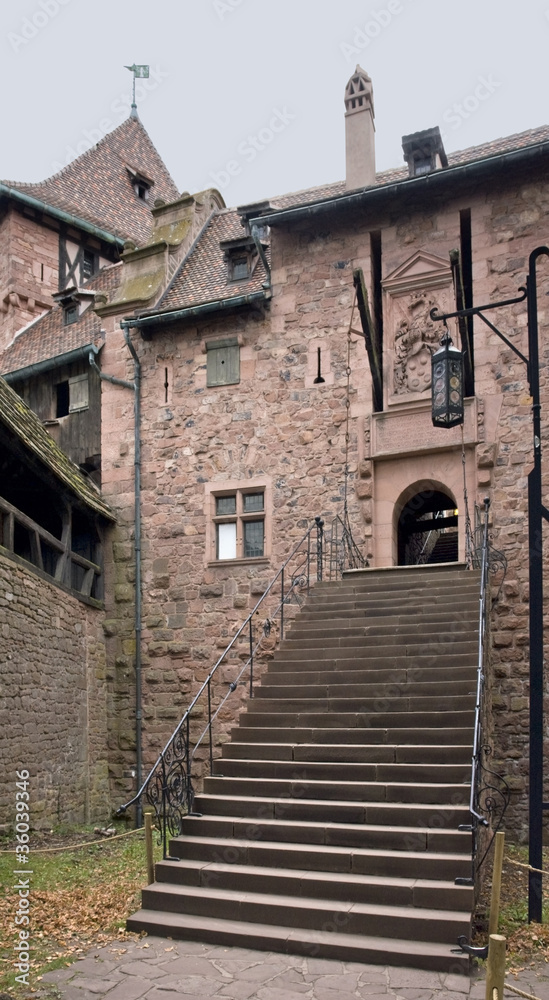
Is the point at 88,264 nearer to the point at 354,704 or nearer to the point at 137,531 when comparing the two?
the point at 137,531

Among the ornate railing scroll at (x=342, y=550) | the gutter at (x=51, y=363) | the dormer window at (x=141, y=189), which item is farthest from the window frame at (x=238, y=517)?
the dormer window at (x=141, y=189)

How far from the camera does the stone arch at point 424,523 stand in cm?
1412

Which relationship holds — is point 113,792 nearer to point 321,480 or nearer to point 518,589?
point 321,480

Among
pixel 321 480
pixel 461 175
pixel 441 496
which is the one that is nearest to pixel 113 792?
pixel 321 480

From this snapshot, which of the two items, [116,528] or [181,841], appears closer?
[181,841]

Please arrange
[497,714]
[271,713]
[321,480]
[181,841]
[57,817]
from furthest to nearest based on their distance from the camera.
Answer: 1. [321,480]
2. [57,817]
3. [497,714]
4. [271,713]
5. [181,841]

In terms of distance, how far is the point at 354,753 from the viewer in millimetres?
8828

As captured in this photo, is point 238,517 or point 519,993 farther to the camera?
point 238,517

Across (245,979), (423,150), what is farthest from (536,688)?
(423,150)

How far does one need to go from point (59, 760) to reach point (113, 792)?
1.94 m

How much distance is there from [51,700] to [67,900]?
18.0 ft

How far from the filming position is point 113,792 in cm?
1524

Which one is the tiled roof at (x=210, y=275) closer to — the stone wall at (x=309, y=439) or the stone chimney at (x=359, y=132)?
the stone wall at (x=309, y=439)

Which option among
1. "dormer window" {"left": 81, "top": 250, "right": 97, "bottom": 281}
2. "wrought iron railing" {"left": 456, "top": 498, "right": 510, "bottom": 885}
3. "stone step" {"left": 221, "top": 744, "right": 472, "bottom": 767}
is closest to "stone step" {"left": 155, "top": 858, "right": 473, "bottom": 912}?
"wrought iron railing" {"left": 456, "top": 498, "right": 510, "bottom": 885}
